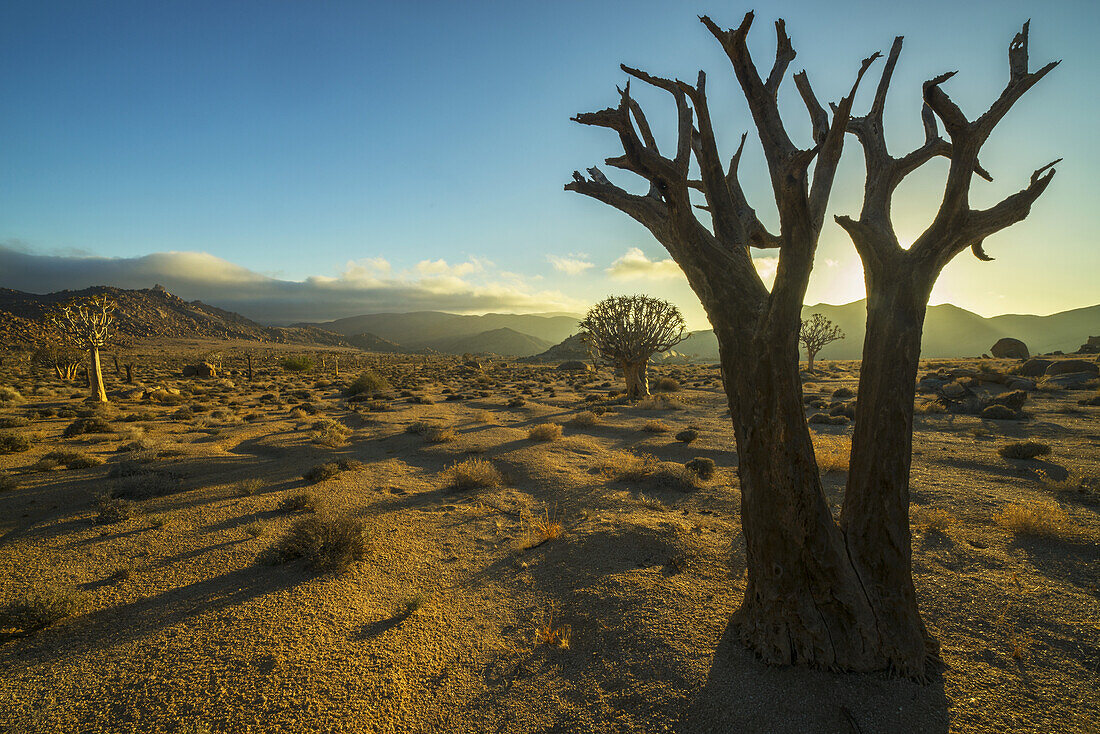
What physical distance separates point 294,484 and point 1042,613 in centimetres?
1213

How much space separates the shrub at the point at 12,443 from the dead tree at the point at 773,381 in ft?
55.9

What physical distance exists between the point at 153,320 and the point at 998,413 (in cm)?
15069

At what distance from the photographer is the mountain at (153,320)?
74.3 metres

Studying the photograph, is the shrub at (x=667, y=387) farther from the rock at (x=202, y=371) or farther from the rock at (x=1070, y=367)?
the rock at (x=202, y=371)

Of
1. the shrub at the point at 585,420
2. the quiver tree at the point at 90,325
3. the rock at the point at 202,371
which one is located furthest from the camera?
the rock at the point at 202,371

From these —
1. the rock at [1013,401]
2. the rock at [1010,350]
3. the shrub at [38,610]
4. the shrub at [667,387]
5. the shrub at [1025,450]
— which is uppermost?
the rock at [1010,350]

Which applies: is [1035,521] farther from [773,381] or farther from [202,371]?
[202,371]

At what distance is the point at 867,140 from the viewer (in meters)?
4.11

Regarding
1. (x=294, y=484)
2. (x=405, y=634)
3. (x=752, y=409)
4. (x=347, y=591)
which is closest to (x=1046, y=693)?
(x=752, y=409)

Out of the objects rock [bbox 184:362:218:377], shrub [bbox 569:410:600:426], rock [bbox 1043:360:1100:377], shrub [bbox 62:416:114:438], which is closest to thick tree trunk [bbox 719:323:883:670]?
shrub [bbox 569:410:600:426]

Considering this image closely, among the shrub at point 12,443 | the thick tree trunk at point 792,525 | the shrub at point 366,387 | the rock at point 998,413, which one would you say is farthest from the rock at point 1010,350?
the shrub at point 12,443

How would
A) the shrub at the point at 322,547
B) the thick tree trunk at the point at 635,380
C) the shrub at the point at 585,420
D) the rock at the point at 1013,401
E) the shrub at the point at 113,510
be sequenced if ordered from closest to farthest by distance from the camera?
the shrub at the point at 322,547 → the shrub at the point at 113,510 → the rock at the point at 1013,401 → the shrub at the point at 585,420 → the thick tree trunk at the point at 635,380

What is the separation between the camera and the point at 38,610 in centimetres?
450

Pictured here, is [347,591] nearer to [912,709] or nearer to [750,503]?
[750,503]
